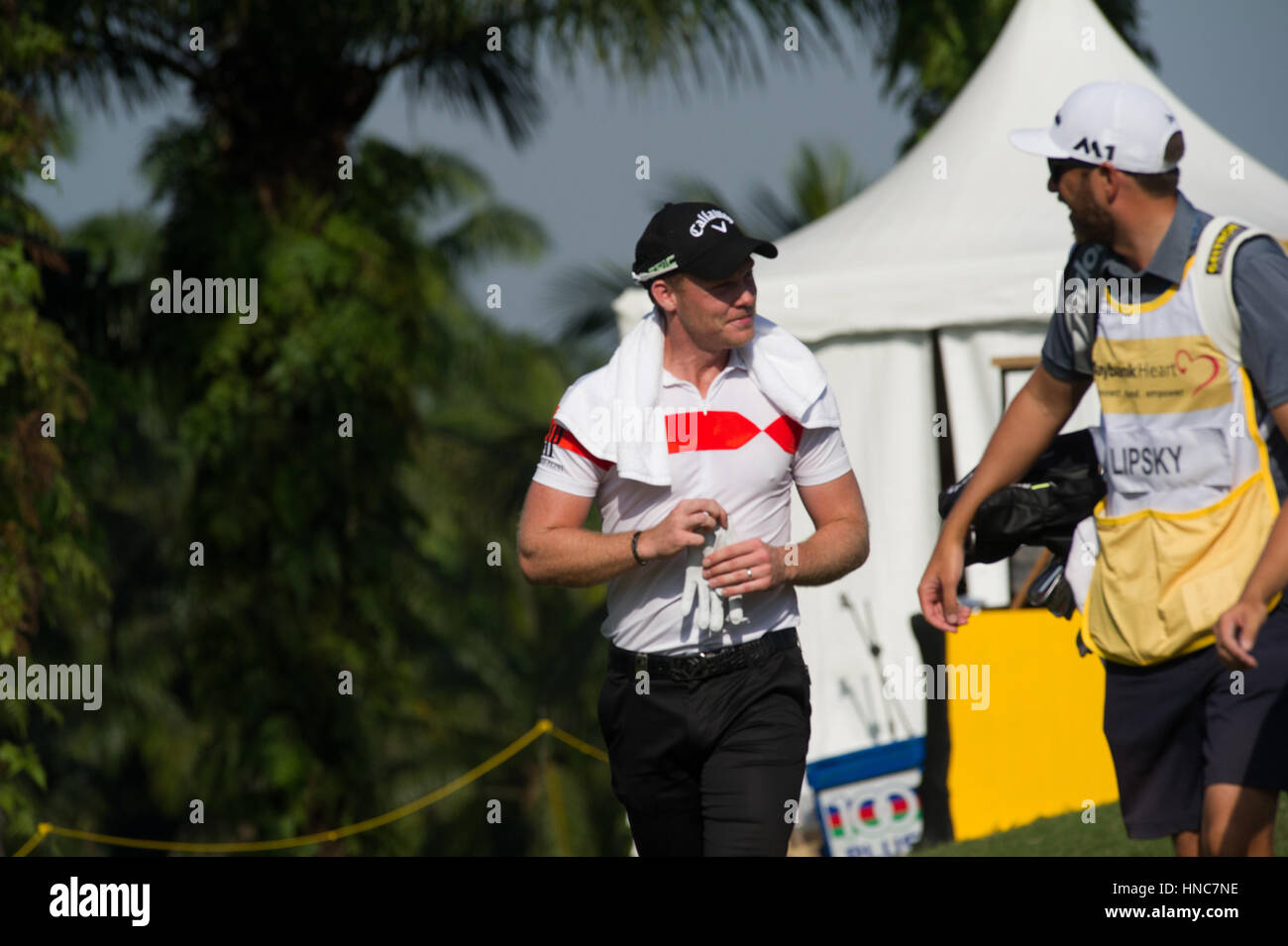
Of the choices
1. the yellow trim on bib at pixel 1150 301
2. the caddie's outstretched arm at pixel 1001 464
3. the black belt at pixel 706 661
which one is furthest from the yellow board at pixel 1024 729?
the yellow trim on bib at pixel 1150 301

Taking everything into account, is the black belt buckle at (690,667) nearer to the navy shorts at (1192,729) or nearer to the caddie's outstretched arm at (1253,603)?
the navy shorts at (1192,729)

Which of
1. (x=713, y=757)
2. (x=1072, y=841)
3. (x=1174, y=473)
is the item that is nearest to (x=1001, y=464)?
(x=1174, y=473)

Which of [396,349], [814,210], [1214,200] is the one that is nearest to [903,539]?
[1214,200]

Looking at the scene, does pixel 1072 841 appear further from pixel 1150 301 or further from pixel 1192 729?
pixel 1150 301

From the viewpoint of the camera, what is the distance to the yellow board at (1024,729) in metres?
6.48

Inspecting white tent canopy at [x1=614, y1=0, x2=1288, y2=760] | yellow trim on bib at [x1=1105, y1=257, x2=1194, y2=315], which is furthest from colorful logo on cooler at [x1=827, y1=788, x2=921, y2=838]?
yellow trim on bib at [x1=1105, y1=257, x2=1194, y2=315]

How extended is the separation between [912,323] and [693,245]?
396 centimetres

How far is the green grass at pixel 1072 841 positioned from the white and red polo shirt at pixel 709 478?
214 cm

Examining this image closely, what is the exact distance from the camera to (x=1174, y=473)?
2865mm

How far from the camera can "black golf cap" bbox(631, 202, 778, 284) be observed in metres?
3.22

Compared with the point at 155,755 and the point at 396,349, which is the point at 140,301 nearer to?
the point at 396,349

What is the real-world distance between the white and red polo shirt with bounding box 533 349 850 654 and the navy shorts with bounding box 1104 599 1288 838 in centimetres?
70

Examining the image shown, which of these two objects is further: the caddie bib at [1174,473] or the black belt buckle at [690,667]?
the black belt buckle at [690,667]

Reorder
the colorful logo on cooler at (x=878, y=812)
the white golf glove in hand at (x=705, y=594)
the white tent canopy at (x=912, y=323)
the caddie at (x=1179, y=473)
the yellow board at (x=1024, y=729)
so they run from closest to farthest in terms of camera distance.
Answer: the caddie at (x=1179, y=473)
the white golf glove in hand at (x=705, y=594)
the yellow board at (x=1024, y=729)
the colorful logo on cooler at (x=878, y=812)
the white tent canopy at (x=912, y=323)
